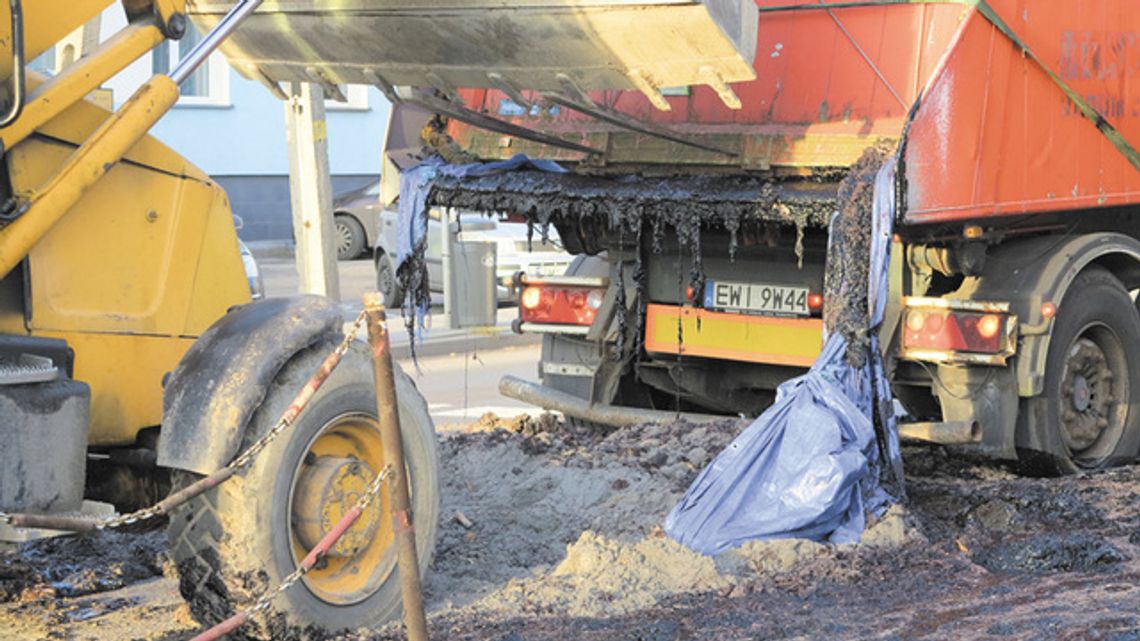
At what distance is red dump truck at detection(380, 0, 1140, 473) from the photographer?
7520 mm

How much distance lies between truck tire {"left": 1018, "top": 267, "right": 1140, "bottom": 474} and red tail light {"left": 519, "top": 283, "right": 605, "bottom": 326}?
2307 mm

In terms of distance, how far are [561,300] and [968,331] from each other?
7.70 ft

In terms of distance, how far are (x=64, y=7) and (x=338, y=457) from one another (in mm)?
1639

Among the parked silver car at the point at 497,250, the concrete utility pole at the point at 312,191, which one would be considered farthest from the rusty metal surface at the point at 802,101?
the parked silver car at the point at 497,250

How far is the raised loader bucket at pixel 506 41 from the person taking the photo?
234 inches

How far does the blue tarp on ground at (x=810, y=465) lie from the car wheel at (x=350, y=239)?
17.4 m

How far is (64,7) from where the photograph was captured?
493 centimetres

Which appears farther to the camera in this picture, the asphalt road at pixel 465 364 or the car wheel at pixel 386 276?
the car wheel at pixel 386 276

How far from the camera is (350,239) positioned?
79.0ft

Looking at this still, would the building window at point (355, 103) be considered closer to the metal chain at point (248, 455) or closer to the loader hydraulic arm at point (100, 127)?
the loader hydraulic arm at point (100, 127)

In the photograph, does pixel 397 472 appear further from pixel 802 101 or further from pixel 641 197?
pixel 802 101

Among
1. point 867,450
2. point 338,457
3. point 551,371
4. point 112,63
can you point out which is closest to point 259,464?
point 338,457

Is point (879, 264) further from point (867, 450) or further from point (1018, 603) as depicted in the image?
point (1018, 603)

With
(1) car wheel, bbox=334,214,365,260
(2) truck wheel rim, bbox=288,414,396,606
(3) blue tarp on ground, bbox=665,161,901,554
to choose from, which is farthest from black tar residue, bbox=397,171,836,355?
(1) car wheel, bbox=334,214,365,260
